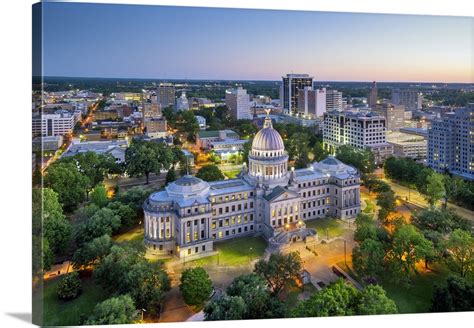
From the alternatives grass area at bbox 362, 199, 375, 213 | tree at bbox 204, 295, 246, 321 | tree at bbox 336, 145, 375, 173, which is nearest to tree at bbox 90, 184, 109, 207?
tree at bbox 204, 295, 246, 321

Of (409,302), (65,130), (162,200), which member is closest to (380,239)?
(409,302)

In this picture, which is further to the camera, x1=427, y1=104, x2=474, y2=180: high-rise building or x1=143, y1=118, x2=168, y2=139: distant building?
x1=143, y1=118, x2=168, y2=139: distant building

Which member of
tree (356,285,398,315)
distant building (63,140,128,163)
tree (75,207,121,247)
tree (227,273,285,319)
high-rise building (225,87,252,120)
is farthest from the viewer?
high-rise building (225,87,252,120)

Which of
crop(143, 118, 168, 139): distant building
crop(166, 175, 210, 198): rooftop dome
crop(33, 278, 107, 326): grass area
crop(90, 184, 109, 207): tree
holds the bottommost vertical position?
crop(33, 278, 107, 326): grass area

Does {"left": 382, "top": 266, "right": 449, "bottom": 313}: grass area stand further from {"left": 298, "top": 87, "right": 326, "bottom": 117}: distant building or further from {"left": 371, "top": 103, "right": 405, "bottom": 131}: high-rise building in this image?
{"left": 298, "top": 87, "right": 326, "bottom": 117}: distant building

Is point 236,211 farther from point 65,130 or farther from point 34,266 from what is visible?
point 65,130

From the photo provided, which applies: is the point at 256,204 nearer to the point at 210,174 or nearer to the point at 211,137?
the point at 210,174
